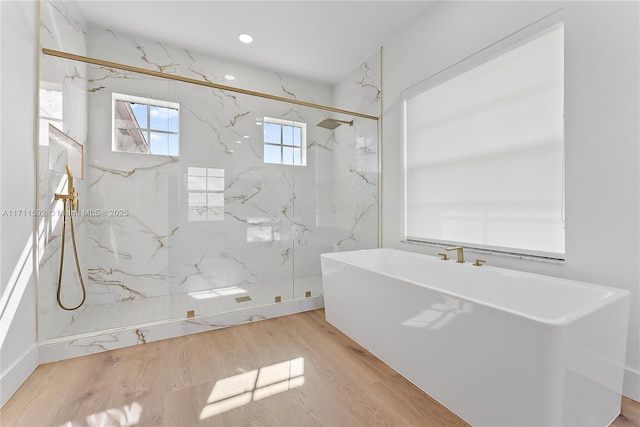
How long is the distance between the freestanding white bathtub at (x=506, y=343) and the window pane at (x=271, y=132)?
5.43ft

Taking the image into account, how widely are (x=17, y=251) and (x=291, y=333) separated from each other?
5.90ft

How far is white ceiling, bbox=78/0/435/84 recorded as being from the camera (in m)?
2.52

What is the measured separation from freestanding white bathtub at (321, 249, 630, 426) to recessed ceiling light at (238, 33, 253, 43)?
2.69 meters

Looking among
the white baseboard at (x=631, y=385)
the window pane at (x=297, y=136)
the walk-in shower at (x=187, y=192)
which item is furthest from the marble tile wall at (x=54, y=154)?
the white baseboard at (x=631, y=385)

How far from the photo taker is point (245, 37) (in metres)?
2.97

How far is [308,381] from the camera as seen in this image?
1637 millimetres

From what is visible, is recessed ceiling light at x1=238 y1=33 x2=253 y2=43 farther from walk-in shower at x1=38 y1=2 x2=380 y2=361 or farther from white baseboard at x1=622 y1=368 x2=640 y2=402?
white baseboard at x1=622 y1=368 x2=640 y2=402

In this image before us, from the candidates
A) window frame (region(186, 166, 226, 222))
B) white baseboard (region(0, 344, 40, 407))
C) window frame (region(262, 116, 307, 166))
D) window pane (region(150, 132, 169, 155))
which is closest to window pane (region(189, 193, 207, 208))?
window frame (region(186, 166, 226, 222))

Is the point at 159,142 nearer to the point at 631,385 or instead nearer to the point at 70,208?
the point at 70,208

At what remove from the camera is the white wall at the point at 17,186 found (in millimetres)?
1485

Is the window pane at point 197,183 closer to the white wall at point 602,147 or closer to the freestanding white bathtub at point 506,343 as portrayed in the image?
the freestanding white bathtub at point 506,343

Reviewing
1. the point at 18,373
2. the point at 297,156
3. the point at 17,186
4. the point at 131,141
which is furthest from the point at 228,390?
the point at 131,141

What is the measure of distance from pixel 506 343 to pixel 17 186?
2590 mm

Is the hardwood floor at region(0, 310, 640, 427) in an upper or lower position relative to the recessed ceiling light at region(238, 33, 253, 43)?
lower
